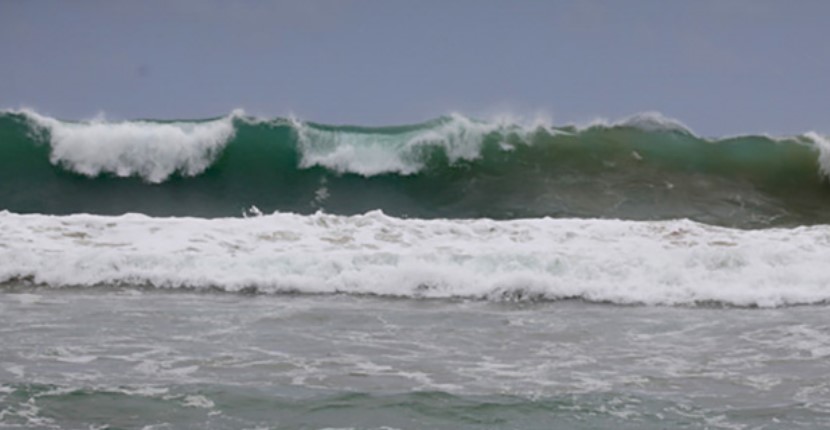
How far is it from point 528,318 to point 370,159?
909 centimetres

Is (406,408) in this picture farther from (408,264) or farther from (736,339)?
(408,264)

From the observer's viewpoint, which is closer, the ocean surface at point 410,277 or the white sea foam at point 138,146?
the ocean surface at point 410,277

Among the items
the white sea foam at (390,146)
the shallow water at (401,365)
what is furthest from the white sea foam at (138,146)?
the shallow water at (401,365)

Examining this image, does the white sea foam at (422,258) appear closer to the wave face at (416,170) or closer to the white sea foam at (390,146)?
the wave face at (416,170)

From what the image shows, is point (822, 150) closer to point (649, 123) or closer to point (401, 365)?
point (649, 123)

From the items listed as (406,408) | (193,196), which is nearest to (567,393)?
(406,408)

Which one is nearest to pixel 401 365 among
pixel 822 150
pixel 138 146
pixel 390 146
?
pixel 390 146

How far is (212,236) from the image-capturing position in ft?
37.7

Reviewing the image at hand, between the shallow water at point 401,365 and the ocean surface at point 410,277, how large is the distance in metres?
0.02

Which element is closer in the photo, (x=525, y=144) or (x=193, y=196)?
(x=193, y=196)

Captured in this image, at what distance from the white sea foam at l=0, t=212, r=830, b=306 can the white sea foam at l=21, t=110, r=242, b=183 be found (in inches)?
172

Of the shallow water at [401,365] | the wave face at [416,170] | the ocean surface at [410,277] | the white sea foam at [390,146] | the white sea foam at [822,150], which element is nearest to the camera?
the shallow water at [401,365]

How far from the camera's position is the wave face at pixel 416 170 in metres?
15.8

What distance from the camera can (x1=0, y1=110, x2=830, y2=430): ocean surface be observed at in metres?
4.94
